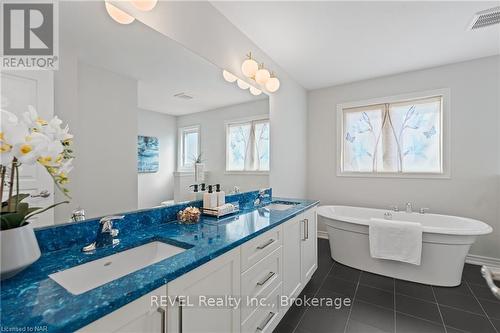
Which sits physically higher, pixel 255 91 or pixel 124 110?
pixel 255 91

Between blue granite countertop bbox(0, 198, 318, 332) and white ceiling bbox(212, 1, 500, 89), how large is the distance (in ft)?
6.25

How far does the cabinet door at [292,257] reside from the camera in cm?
173

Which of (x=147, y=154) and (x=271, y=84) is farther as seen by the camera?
(x=271, y=84)

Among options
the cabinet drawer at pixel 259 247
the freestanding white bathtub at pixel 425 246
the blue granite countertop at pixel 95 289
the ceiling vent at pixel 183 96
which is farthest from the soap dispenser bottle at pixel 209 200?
the freestanding white bathtub at pixel 425 246

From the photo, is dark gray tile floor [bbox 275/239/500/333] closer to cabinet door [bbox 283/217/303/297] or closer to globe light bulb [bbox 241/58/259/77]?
cabinet door [bbox 283/217/303/297]

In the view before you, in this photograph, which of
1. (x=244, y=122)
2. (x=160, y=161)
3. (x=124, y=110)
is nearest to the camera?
(x=124, y=110)

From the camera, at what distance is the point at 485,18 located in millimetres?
1992

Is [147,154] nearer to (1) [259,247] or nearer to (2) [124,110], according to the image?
(2) [124,110]

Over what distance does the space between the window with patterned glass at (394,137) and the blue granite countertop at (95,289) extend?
2847 mm

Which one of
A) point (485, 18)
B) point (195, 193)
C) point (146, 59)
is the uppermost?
point (485, 18)

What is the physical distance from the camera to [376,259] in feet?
8.16

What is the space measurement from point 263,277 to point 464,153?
3160 millimetres

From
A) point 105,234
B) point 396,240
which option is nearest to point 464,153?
point 396,240

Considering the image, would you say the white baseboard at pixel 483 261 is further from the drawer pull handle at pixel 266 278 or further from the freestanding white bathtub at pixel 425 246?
the drawer pull handle at pixel 266 278
